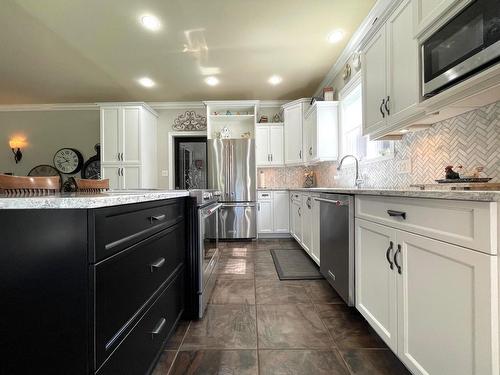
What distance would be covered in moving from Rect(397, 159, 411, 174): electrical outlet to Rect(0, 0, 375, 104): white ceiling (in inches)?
62.7

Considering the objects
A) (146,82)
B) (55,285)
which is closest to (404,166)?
(55,285)

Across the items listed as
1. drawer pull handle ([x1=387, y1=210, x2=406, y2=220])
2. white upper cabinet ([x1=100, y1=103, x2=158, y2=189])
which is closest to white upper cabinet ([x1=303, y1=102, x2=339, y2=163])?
drawer pull handle ([x1=387, y1=210, x2=406, y2=220])

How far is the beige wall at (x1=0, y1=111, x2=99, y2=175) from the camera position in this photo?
4.98 meters

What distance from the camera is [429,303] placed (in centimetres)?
94

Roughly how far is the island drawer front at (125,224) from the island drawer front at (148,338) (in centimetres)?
35

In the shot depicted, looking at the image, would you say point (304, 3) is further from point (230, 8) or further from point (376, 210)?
point (376, 210)

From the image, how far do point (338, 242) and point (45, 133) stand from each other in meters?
6.11

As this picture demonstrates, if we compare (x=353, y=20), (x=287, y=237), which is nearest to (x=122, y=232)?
(x=353, y=20)

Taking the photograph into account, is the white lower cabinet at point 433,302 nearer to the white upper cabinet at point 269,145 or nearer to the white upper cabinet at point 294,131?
the white upper cabinet at point 294,131

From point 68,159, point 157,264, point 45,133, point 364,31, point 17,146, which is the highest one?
point 364,31

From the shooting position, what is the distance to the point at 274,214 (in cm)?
440

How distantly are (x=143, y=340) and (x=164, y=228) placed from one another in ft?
1.68

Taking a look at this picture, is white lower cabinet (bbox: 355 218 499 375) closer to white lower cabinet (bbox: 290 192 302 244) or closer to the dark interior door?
white lower cabinet (bbox: 290 192 302 244)

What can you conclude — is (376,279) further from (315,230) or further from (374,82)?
(374,82)
